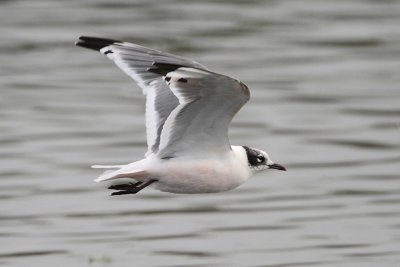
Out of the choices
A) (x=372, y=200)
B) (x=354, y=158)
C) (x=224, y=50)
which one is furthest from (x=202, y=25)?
(x=372, y=200)

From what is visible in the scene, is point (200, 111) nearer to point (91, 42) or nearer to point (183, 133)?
point (183, 133)

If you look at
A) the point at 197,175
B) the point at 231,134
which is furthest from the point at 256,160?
the point at 231,134

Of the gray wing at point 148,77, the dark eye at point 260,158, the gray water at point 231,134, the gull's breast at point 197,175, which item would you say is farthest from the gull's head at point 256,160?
the gray water at point 231,134

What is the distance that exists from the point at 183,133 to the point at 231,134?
6.08m

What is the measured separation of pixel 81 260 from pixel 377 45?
1004cm

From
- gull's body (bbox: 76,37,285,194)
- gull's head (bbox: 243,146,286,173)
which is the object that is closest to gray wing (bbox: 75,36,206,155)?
gull's body (bbox: 76,37,285,194)

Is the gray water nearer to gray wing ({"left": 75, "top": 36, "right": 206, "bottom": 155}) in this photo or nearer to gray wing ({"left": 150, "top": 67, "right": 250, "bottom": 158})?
gray wing ({"left": 75, "top": 36, "right": 206, "bottom": 155})

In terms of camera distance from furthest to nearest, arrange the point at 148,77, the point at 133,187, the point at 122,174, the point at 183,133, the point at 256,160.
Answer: the point at 256,160
the point at 148,77
the point at 183,133
the point at 133,187
the point at 122,174

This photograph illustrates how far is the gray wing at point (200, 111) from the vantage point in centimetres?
917

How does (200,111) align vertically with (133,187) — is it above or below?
above

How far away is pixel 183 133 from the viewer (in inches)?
395

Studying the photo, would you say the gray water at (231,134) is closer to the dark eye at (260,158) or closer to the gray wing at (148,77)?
the dark eye at (260,158)

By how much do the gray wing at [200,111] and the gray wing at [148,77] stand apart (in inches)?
8.5

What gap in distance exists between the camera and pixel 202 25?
22062mm
